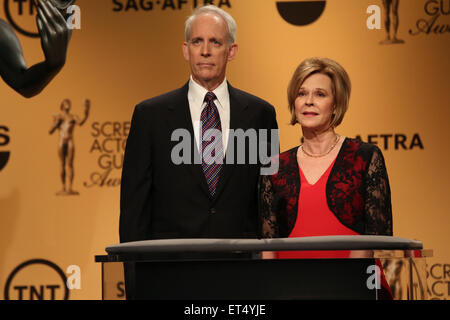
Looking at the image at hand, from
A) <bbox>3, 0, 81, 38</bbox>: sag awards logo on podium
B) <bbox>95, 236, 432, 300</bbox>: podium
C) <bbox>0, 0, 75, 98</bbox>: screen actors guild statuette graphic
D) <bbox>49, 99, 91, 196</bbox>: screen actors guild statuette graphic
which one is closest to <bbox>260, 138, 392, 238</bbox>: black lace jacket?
<bbox>95, 236, 432, 300</bbox>: podium

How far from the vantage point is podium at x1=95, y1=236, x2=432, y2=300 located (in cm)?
119

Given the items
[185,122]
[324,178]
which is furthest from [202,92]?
[324,178]

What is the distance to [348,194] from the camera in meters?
2.27

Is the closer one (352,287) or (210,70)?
(352,287)

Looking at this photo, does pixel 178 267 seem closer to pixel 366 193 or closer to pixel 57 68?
pixel 366 193

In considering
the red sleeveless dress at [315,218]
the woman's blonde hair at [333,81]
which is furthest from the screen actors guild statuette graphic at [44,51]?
the red sleeveless dress at [315,218]

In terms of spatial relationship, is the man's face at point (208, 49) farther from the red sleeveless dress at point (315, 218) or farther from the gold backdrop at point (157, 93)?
the gold backdrop at point (157, 93)

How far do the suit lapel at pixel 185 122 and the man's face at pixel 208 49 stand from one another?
10cm

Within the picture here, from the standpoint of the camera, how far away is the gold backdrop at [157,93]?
147 inches

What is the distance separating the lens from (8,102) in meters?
3.95

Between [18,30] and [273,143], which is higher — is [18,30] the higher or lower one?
the higher one

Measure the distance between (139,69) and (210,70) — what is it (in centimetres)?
122
